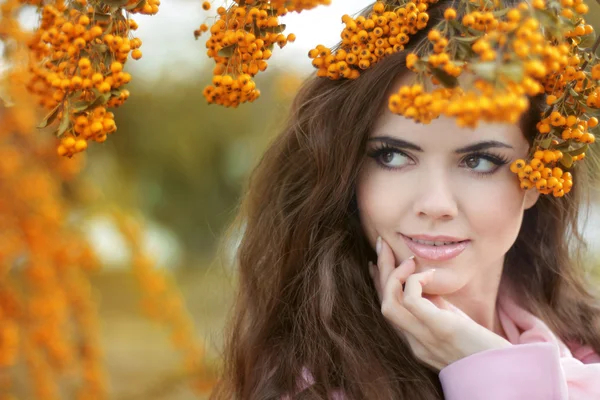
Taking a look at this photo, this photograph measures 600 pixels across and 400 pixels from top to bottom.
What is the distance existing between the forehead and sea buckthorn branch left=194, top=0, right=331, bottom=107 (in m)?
0.43

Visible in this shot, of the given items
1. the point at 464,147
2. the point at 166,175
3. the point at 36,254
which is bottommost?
the point at 464,147

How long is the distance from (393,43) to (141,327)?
5.33 metres

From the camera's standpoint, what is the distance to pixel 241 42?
1424mm

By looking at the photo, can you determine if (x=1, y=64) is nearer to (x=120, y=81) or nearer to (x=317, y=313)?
(x=120, y=81)

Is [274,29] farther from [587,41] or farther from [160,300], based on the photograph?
[160,300]

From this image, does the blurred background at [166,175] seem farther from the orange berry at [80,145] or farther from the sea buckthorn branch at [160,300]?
the orange berry at [80,145]


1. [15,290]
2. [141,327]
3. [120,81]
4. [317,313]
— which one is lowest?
[317,313]

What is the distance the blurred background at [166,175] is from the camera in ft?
15.5

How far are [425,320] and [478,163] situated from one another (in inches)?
16.4

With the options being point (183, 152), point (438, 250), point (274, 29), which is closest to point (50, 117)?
point (274, 29)

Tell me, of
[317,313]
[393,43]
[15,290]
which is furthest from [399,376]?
[15,290]

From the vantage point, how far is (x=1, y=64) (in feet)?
5.28

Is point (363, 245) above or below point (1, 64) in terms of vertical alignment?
below

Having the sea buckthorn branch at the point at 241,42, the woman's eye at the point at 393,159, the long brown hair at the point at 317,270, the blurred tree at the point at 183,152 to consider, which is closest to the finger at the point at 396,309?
the long brown hair at the point at 317,270
